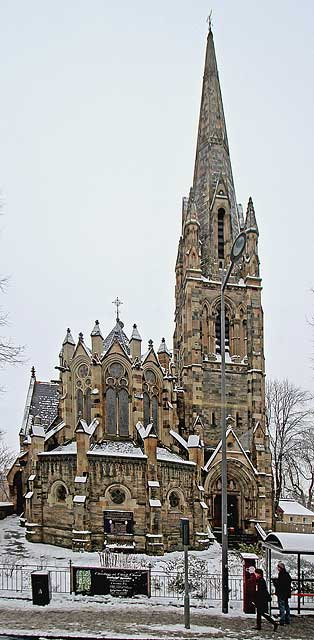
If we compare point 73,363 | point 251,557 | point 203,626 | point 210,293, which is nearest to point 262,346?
point 210,293

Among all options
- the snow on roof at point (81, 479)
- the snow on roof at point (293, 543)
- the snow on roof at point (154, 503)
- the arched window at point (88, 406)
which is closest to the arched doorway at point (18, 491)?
the arched window at point (88, 406)

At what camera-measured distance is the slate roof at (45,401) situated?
4978cm

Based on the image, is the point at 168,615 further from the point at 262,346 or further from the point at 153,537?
the point at 262,346

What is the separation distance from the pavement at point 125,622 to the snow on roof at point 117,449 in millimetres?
18063

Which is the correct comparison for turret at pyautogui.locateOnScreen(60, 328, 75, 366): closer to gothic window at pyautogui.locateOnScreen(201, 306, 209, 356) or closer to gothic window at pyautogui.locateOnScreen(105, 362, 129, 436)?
gothic window at pyautogui.locateOnScreen(105, 362, 129, 436)

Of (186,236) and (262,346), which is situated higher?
(186,236)

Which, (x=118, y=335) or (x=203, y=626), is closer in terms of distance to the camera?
(x=203, y=626)

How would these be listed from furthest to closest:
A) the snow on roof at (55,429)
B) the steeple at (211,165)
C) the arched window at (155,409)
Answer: the steeple at (211,165) < the arched window at (155,409) < the snow on roof at (55,429)

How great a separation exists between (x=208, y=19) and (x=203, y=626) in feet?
188

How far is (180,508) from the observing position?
39.2 m

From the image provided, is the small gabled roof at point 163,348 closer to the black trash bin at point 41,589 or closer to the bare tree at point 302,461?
the bare tree at point 302,461

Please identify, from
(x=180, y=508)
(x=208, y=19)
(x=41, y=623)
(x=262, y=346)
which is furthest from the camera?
(x=208, y=19)

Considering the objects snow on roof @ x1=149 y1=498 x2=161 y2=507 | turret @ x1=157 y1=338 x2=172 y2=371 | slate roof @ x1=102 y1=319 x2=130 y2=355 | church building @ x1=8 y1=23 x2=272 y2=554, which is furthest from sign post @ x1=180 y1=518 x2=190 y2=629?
turret @ x1=157 y1=338 x2=172 y2=371

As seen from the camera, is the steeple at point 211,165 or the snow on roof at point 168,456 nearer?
the snow on roof at point 168,456
